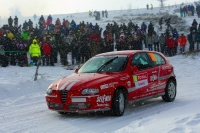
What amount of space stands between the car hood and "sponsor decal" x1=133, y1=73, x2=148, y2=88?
3.02 ft

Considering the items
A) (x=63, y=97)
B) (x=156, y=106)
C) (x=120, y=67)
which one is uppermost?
(x=120, y=67)

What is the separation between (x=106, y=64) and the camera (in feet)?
31.0

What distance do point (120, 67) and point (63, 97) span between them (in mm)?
1836

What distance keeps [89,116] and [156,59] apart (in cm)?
310

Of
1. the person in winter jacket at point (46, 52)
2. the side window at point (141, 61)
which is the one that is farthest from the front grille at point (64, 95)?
the person in winter jacket at point (46, 52)

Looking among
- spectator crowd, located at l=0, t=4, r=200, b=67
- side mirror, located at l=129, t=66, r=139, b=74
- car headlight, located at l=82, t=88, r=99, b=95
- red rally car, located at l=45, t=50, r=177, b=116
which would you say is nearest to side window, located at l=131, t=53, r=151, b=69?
red rally car, located at l=45, t=50, r=177, b=116

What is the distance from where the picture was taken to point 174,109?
30.0ft

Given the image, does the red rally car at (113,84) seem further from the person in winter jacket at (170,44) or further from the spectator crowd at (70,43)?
the person in winter jacket at (170,44)

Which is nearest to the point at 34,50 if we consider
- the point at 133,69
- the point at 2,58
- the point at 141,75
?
the point at 2,58

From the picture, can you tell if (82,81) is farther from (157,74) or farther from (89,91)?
(157,74)

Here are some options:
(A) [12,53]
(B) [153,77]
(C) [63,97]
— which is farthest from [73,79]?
(A) [12,53]

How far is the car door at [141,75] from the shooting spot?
9.23m

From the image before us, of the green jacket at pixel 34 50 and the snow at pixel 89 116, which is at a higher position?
the green jacket at pixel 34 50

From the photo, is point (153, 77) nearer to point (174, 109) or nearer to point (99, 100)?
point (174, 109)
